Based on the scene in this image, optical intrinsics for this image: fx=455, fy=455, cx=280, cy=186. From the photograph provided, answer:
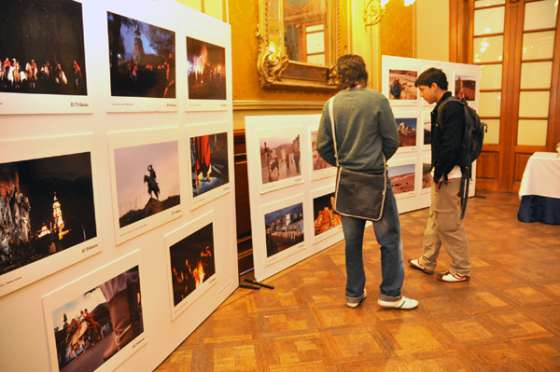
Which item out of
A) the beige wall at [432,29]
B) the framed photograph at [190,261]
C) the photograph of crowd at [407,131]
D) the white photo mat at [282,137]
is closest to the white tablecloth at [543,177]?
the photograph of crowd at [407,131]

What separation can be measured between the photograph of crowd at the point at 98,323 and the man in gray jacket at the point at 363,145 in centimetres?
145

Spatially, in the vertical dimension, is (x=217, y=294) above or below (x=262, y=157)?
below

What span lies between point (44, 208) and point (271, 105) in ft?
9.75

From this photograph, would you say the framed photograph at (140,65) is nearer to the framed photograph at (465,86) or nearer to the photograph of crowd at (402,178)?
the photograph of crowd at (402,178)

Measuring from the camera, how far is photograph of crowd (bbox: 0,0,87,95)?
1521 mm


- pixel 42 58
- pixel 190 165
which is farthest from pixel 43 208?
pixel 190 165

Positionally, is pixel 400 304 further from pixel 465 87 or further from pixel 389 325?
pixel 465 87

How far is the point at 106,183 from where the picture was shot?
2.03 metres

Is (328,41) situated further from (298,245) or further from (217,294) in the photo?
(217,294)

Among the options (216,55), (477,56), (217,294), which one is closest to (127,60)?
(216,55)

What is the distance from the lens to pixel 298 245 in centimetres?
412

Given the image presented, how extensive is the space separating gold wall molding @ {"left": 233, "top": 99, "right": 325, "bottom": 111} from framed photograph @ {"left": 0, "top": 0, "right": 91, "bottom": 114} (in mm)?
2267

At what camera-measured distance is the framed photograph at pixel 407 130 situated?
575cm

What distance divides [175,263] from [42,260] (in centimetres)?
102
